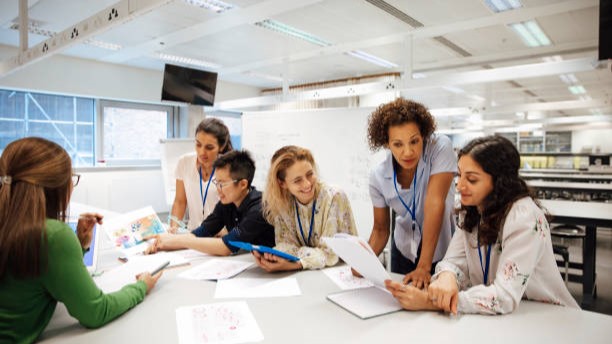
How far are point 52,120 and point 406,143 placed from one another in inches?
235

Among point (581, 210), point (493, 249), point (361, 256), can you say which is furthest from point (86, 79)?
point (581, 210)

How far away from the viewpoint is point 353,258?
121cm

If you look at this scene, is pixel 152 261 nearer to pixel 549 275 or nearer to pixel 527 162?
pixel 549 275

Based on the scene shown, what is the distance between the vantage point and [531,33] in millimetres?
4457

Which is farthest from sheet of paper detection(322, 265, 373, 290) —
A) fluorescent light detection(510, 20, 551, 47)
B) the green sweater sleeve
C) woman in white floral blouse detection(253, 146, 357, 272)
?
fluorescent light detection(510, 20, 551, 47)

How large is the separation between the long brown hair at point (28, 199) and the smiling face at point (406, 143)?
3.85 ft

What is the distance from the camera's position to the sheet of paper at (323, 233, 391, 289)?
3.70ft

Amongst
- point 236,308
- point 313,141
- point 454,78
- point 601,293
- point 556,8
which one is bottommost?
point 601,293

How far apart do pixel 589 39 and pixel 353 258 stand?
16.5 feet

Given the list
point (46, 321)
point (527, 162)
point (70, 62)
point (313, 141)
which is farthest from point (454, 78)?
point (527, 162)

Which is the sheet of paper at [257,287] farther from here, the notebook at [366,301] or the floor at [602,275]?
the floor at [602,275]

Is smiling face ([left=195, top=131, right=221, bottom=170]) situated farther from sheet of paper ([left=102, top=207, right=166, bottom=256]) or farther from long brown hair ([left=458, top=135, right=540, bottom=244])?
long brown hair ([left=458, top=135, right=540, bottom=244])

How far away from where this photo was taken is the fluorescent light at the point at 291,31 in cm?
422

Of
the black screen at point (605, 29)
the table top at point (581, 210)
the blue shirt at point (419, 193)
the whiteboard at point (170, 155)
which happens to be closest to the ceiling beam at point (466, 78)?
the black screen at point (605, 29)
